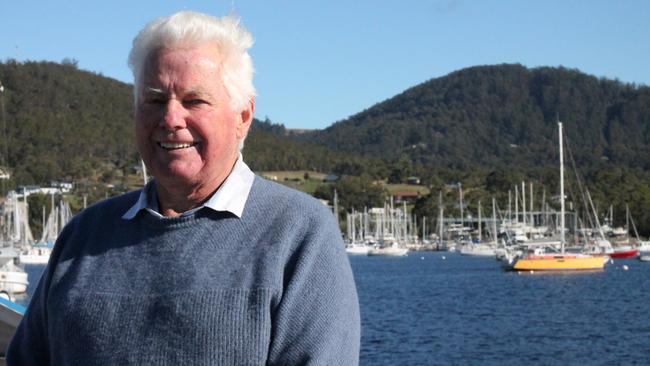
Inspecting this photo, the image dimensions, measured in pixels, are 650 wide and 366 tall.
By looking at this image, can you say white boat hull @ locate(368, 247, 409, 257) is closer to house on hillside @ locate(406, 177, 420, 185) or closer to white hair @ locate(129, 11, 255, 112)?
house on hillside @ locate(406, 177, 420, 185)

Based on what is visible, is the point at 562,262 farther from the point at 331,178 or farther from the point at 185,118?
the point at 331,178

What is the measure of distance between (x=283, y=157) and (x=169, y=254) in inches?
5822

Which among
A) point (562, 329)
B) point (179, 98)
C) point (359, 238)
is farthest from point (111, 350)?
point (359, 238)

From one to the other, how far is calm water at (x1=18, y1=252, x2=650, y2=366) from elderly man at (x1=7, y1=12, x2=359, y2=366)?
2092cm

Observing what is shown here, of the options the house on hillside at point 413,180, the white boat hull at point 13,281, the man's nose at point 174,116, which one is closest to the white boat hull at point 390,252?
the house on hillside at point 413,180

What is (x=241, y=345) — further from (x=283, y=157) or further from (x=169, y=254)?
(x=283, y=157)

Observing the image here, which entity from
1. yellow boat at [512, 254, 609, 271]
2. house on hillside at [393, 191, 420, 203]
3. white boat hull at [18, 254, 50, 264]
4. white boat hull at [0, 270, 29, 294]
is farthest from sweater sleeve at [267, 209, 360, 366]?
house on hillside at [393, 191, 420, 203]

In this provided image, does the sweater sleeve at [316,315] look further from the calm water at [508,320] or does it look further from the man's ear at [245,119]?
the calm water at [508,320]

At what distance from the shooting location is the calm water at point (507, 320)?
995 inches

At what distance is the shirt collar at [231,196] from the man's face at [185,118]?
0.12 ft

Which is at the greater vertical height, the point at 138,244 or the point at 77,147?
the point at 77,147

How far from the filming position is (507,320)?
34.8 m

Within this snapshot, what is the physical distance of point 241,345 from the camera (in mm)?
2213

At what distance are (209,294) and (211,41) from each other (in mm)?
510
